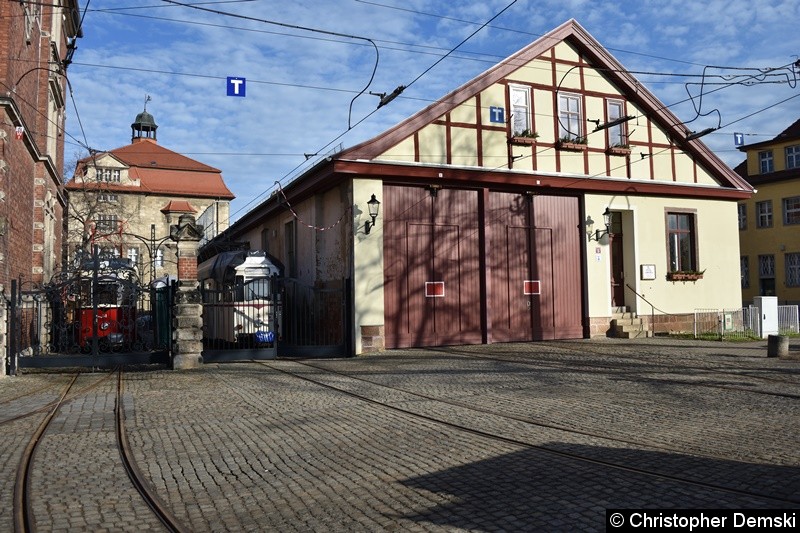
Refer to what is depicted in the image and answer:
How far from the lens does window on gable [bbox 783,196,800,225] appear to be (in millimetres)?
37344

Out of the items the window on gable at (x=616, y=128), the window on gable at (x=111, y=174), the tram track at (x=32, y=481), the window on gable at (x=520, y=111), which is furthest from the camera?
the window on gable at (x=111, y=174)

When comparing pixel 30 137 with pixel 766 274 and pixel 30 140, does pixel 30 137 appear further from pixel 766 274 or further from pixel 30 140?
pixel 766 274

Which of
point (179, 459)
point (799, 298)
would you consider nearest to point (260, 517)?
point (179, 459)

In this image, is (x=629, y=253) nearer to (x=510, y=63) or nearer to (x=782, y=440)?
(x=510, y=63)

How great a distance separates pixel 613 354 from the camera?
15875 mm

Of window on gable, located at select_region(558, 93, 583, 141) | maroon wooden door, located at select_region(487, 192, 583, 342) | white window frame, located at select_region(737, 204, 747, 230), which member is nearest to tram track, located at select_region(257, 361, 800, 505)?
maroon wooden door, located at select_region(487, 192, 583, 342)

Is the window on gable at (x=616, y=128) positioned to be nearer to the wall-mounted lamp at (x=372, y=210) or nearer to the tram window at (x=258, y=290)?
the wall-mounted lamp at (x=372, y=210)

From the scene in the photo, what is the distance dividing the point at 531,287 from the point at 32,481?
613 inches

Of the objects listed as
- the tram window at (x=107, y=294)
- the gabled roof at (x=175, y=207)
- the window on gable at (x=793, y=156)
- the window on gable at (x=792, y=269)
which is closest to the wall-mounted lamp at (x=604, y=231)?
the tram window at (x=107, y=294)

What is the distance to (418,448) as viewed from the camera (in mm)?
6656

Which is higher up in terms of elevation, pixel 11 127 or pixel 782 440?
pixel 11 127

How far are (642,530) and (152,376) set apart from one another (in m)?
11.2

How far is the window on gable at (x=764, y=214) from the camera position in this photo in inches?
1521

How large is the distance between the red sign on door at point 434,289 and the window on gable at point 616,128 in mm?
7242
